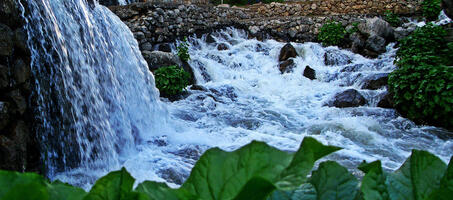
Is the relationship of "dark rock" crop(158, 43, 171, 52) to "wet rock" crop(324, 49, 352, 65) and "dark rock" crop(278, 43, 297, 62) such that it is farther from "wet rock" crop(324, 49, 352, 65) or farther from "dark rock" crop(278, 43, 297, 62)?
"wet rock" crop(324, 49, 352, 65)

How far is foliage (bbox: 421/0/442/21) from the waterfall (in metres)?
11.8

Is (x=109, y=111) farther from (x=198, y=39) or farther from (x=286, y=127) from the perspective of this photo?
(x=198, y=39)

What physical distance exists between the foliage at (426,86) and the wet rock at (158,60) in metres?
5.29

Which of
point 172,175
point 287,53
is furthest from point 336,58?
point 172,175

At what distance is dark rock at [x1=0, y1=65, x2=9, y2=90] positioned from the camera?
3.11 meters

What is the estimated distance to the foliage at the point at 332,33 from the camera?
39.9 feet

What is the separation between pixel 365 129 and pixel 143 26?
23.1 ft

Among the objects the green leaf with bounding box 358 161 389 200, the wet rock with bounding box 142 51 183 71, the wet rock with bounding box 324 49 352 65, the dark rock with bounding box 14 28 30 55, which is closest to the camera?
the green leaf with bounding box 358 161 389 200

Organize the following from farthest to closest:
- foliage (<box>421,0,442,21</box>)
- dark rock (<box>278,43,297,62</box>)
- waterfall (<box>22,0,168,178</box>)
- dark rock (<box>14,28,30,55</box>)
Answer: foliage (<box>421,0,442,21</box>) → dark rock (<box>278,43,297,62</box>) → waterfall (<box>22,0,168,178</box>) → dark rock (<box>14,28,30,55</box>)

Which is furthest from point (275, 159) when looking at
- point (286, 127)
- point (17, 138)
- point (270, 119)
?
point (270, 119)

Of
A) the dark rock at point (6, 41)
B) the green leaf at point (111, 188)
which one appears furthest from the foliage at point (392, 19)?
the green leaf at point (111, 188)

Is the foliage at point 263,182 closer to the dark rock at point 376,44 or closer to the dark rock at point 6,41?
the dark rock at point 6,41

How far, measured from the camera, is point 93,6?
220 inches

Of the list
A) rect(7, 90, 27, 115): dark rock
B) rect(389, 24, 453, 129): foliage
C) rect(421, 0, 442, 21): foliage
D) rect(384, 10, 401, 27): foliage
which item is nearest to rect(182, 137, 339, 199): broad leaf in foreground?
rect(7, 90, 27, 115): dark rock
